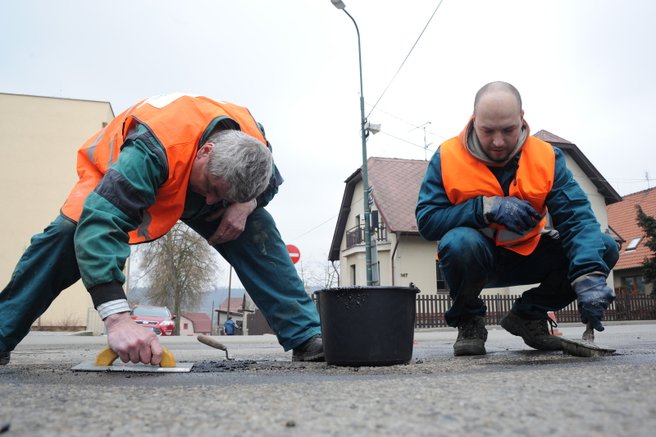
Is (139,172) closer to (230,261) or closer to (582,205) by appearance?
(230,261)

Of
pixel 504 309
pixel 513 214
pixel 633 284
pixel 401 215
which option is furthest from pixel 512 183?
pixel 633 284

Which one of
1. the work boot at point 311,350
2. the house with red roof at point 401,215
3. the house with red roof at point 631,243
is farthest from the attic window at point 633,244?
the work boot at point 311,350

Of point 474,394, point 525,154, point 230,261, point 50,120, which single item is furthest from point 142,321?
point 474,394

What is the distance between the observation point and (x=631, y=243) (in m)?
28.6

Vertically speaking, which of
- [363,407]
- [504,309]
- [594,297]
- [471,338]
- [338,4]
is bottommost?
[363,407]

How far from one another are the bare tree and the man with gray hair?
3060 centimetres

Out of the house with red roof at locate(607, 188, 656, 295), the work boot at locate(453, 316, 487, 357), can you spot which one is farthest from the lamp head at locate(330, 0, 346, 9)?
the house with red roof at locate(607, 188, 656, 295)

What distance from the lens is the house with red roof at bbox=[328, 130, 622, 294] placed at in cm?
2436

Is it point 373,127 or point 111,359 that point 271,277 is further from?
point 373,127

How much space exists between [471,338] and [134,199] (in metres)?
1.99

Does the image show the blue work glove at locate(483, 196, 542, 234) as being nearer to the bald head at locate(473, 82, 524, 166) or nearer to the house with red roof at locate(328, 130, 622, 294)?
the bald head at locate(473, 82, 524, 166)

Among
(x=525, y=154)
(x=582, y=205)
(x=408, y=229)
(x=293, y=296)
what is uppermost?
(x=408, y=229)

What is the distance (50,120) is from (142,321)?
464 inches

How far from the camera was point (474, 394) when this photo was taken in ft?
4.44
